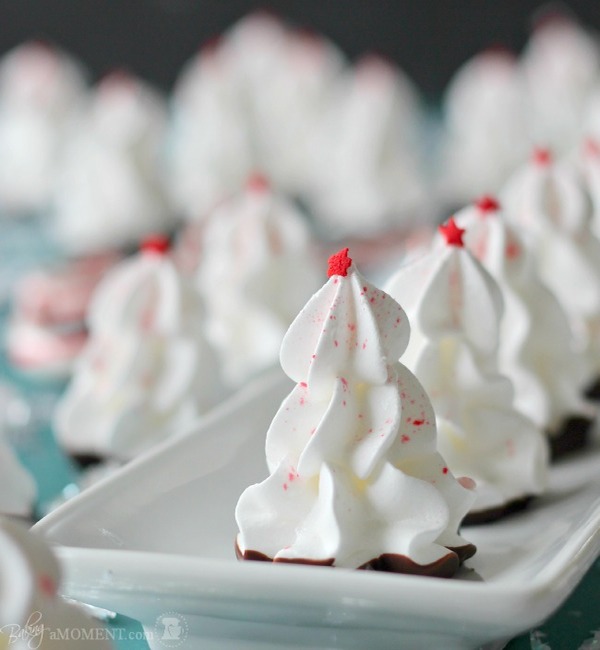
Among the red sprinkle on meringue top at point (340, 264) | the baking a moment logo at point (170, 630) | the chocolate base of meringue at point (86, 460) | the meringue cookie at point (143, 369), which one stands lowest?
the chocolate base of meringue at point (86, 460)

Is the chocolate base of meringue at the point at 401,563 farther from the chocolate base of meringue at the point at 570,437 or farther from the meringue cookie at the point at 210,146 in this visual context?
the meringue cookie at the point at 210,146

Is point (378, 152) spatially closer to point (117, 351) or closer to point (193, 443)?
point (117, 351)

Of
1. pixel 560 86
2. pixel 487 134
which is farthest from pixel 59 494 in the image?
pixel 560 86

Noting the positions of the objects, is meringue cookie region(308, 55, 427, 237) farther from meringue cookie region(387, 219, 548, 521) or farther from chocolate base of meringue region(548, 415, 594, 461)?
meringue cookie region(387, 219, 548, 521)

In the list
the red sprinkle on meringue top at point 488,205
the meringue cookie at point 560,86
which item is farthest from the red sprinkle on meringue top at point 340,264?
the meringue cookie at point 560,86

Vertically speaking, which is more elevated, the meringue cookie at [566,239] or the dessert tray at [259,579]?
the meringue cookie at [566,239]

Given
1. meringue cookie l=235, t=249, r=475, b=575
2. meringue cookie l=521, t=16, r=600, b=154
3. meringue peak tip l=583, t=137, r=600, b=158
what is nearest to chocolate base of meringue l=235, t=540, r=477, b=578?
meringue cookie l=235, t=249, r=475, b=575
